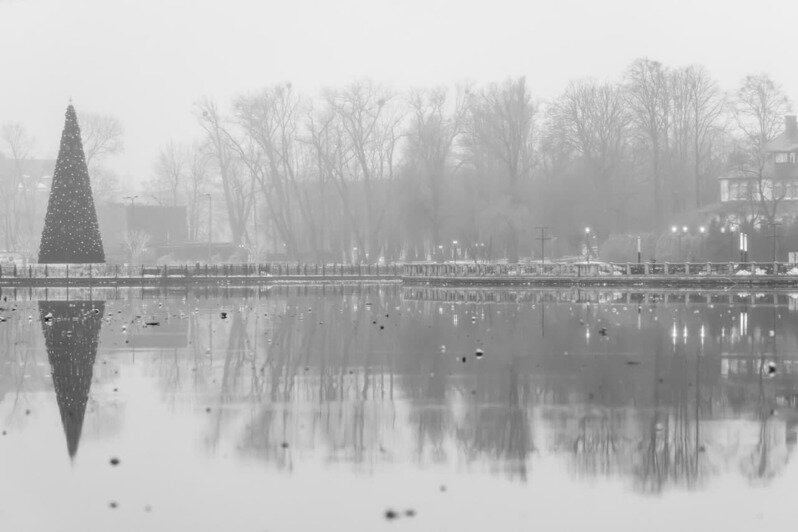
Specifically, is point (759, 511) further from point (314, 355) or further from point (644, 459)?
point (314, 355)

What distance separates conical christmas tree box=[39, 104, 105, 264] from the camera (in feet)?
230

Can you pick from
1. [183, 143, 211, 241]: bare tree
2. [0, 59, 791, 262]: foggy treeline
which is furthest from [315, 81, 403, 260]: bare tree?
[183, 143, 211, 241]: bare tree

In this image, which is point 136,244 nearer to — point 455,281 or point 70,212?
point 70,212

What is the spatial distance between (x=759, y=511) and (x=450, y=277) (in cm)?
6127

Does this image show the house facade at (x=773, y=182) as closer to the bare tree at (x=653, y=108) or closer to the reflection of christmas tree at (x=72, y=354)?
the bare tree at (x=653, y=108)

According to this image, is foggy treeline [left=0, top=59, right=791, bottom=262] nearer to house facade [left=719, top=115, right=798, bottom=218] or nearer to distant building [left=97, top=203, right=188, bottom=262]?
house facade [left=719, top=115, right=798, bottom=218]

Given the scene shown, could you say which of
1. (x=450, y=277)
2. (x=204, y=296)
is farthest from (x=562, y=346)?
(x=450, y=277)

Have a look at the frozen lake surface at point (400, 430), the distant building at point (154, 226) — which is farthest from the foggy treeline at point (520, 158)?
the frozen lake surface at point (400, 430)

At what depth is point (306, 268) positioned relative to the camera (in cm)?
8506

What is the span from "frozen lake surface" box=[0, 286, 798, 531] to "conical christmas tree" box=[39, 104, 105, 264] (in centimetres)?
4282

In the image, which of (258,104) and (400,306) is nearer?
(400,306)

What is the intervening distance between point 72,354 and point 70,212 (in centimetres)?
4862

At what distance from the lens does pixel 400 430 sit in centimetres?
1416

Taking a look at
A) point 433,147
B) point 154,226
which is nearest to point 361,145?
point 433,147
